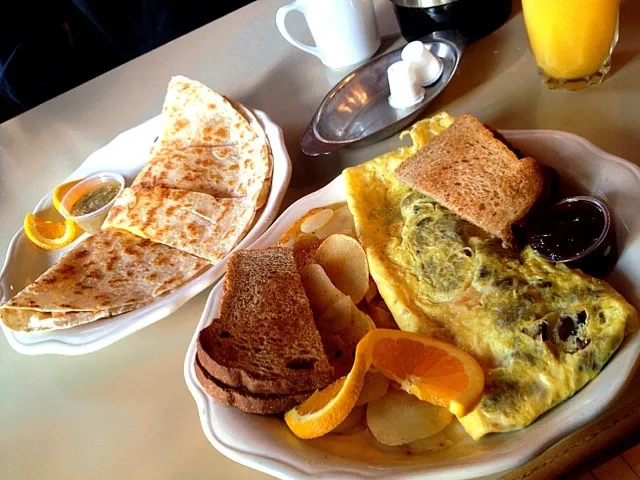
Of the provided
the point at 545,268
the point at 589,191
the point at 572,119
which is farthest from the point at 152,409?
the point at 572,119

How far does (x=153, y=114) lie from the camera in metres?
2.11

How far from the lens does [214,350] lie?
107 centimetres

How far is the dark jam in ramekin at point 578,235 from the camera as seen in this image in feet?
3.26

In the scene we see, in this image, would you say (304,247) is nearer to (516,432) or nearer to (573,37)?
(516,432)

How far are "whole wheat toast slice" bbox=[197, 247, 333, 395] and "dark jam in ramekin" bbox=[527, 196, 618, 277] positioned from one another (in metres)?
0.43

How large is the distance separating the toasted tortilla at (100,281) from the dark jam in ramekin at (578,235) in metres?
0.76

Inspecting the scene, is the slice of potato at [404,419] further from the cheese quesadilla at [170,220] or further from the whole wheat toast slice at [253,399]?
the cheese quesadilla at [170,220]

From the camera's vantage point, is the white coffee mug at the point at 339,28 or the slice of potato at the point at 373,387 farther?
Result: the white coffee mug at the point at 339,28

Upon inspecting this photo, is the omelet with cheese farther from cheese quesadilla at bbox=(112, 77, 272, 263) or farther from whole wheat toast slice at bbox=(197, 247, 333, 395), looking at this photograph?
cheese quesadilla at bbox=(112, 77, 272, 263)

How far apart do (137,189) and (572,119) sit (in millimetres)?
1126

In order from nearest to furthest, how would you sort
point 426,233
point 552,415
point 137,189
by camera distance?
point 552,415 < point 426,233 < point 137,189

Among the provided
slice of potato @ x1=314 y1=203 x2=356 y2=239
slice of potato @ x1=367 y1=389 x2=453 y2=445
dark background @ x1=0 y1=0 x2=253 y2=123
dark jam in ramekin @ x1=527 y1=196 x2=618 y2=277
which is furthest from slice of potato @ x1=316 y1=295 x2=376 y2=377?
dark background @ x1=0 y1=0 x2=253 y2=123

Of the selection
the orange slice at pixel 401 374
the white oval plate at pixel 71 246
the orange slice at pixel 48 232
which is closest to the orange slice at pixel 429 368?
the orange slice at pixel 401 374

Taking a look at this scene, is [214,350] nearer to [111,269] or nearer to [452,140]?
[111,269]
